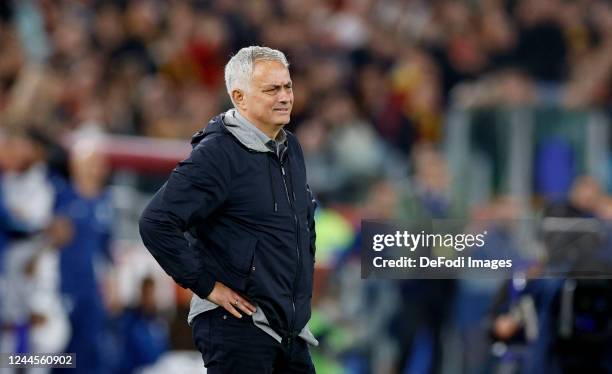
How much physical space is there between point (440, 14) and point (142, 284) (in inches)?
297

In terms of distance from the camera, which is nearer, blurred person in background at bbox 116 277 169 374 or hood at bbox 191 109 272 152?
hood at bbox 191 109 272 152

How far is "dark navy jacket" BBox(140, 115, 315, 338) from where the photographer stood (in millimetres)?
5566

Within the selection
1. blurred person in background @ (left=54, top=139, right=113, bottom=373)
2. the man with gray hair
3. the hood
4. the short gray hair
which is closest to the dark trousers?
the man with gray hair

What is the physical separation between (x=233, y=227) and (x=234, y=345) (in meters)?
0.46

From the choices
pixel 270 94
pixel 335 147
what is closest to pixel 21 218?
pixel 270 94

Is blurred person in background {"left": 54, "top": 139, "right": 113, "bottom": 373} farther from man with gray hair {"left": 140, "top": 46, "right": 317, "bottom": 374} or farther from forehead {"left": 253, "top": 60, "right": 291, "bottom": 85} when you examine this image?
forehead {"left": 253, "top": 60, "right": 291, "bottom": 85}

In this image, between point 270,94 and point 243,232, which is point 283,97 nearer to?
point 270,94

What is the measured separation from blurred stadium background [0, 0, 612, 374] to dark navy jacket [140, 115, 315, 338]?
2.89 meters

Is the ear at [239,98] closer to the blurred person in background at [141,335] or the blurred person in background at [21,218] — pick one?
the blurred person in background at [21,218]

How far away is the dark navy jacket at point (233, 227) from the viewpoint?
5.57 meters

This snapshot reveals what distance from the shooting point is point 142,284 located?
11.0 metres

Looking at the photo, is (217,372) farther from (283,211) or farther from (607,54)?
(607,54)

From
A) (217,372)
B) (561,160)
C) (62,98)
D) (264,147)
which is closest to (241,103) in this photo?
(264,147)

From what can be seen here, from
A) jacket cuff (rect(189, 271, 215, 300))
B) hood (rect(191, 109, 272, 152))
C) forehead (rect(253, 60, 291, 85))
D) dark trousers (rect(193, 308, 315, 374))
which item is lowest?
dark trousers (rect(193, 308, 315, 374))
